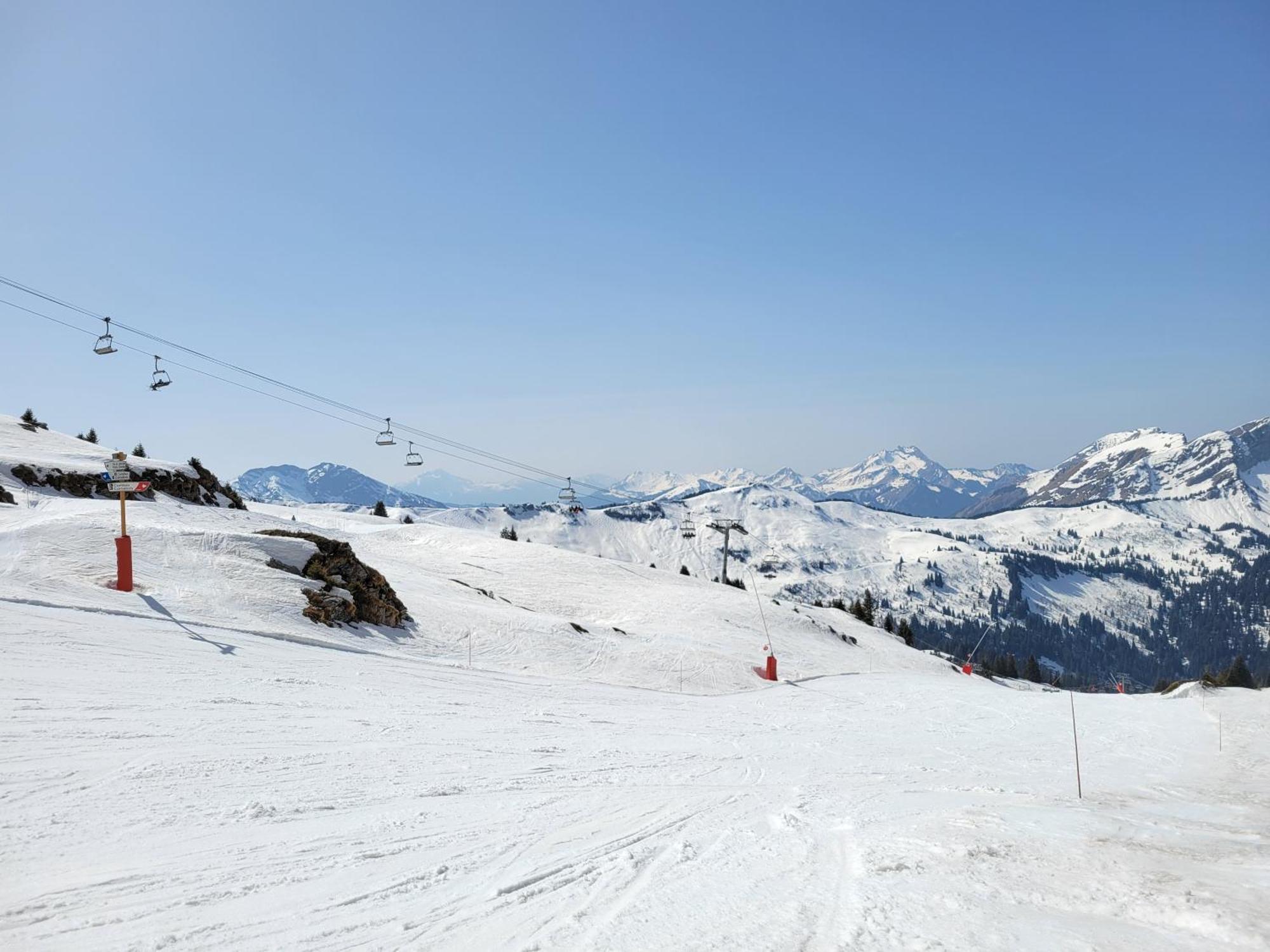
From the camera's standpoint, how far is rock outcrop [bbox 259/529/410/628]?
74.0 feet

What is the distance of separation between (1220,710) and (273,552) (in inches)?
1439

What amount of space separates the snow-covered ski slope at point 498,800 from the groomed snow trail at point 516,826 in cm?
5

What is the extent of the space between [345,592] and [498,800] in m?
16.4

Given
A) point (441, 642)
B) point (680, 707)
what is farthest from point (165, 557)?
point (680, 707)

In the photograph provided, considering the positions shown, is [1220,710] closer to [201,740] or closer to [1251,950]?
[1251,950]

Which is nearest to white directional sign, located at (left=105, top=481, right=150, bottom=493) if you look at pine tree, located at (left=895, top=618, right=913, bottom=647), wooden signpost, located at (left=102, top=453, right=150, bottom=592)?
wooden signpost, located at (left=102, top=453, right=150, bottom=592)

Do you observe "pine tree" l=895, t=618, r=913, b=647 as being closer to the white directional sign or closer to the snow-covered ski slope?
the snow-covered ski slope

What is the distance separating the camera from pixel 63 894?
5621 millimetres

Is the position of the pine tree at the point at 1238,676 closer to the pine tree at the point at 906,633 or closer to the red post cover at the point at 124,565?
the pine tree at the point at 906,633

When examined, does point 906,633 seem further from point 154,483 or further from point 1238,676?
point 154,483

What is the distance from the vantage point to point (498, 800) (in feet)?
31.2

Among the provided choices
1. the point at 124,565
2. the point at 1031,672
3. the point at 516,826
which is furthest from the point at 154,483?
the point at 1031,672

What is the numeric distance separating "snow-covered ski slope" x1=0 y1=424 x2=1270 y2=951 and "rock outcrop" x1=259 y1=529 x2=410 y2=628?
92 centimetres

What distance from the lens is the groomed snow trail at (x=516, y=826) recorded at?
18.9 ft
